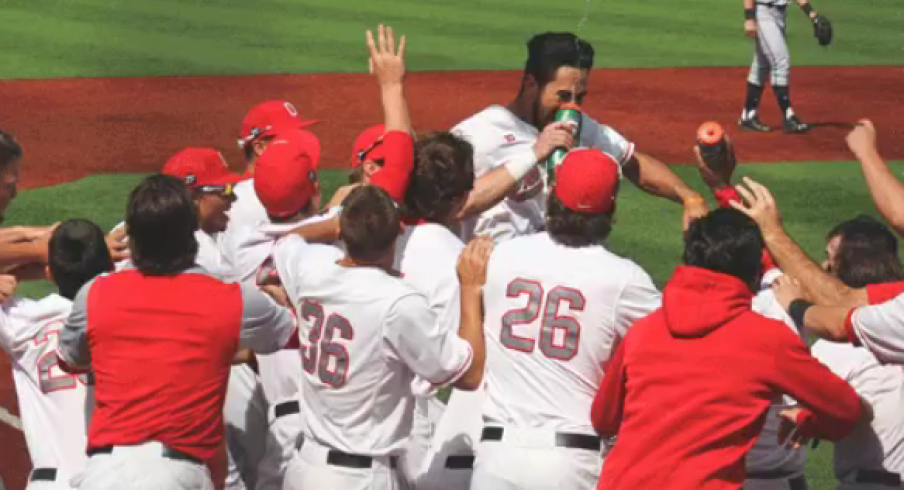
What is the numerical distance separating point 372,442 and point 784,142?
9.00m

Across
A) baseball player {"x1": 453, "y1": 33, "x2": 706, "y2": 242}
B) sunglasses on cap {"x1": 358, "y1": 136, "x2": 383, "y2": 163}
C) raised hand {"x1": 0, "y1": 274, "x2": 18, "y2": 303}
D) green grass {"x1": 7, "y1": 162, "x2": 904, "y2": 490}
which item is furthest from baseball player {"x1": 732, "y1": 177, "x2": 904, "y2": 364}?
green grass {"x1": 7, "y1": 162, "x2": 904, "y2": 490}

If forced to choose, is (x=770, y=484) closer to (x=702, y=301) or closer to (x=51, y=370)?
(x=702, y=301)

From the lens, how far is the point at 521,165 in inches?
194

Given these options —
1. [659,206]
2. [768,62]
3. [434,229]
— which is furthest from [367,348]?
[768,62]

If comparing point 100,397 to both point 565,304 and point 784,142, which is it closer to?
point 565,304

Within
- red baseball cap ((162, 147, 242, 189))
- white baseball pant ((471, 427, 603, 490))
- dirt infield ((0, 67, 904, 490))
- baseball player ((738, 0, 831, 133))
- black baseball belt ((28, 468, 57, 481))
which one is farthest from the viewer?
baseball player ((738, 0, 831, 133))

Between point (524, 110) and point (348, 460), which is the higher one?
point (524, 110)

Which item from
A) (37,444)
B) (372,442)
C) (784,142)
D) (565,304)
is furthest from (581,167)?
(784,142)

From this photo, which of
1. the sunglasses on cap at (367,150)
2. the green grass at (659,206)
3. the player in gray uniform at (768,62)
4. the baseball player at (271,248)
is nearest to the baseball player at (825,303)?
the sunglasses on cap at (367,150)

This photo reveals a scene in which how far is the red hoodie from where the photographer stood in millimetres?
3547

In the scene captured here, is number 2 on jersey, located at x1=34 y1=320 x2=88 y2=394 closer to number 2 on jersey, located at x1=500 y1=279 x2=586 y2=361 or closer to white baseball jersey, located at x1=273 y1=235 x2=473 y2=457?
white baseball jersey, located at x1=273 y1=235 x2=473 y2=457

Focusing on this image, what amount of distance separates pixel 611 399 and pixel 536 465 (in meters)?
0.34

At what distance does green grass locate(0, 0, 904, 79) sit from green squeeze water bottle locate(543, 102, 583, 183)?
10.6m

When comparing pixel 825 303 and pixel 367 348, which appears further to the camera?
pixel 825 303
